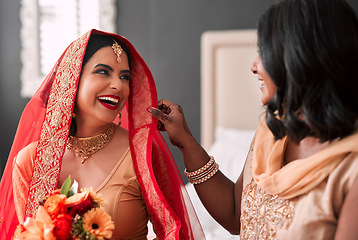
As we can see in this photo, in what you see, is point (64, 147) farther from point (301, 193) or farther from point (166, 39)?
point (166, 39)

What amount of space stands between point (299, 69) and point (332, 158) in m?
0.25

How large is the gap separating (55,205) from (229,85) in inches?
90.9

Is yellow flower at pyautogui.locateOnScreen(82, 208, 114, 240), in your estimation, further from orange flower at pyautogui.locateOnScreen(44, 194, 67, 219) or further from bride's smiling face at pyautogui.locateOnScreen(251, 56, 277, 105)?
bride's smiling face at pyautogui.locateOnScreen(251, 56, 277, 105)

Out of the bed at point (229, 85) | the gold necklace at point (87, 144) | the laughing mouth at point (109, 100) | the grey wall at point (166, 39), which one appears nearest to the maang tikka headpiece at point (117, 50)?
the laughing mouth at point (109, 100)

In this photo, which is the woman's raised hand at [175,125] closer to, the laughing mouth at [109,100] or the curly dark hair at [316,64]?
the laughing mouth at [109,100]

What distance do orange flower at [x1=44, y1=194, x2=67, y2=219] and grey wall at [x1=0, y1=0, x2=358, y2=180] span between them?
7.47 feet

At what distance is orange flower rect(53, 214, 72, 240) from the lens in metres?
0.93

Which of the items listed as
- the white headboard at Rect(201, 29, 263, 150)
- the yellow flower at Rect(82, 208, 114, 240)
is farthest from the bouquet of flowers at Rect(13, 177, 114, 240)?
the white headboard at Rect(201, 29, 263, 150)

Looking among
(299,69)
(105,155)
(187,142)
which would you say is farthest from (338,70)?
(105,155)

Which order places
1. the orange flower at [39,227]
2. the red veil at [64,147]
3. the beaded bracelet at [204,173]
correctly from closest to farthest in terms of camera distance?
the orange flower at [39,227] → the red veil at [64,147] → the beaded bracelet at [204,173]

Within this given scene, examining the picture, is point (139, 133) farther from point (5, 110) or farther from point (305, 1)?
point (5, 110)

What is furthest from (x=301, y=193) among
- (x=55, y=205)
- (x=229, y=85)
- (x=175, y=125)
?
(x=229, y=85)

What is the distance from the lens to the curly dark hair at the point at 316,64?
0.93 metres

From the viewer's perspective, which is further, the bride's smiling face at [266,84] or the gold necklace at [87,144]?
the gold necklace at [87,144]
